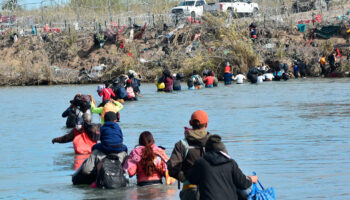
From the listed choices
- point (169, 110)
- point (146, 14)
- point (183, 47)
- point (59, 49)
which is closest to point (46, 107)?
point (169, 110)

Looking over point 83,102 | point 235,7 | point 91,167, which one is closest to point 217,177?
point 91,167

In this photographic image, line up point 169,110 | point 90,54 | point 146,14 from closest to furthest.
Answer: point 169,110 → point 90,54 → point 146,14

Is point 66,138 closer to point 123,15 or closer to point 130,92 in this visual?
point 130,92

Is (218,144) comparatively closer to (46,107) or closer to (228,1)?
(46,107)

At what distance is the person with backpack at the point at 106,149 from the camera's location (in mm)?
11117

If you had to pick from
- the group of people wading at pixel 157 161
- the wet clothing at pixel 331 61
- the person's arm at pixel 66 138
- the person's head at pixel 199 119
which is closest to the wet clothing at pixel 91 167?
the group of people wading at pixel 157 161

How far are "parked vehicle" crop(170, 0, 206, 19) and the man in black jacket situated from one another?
47442 millimetres

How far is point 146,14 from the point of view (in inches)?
2376

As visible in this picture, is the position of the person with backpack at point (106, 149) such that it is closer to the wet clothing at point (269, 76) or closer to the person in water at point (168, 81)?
the person in water at point (168, 81)

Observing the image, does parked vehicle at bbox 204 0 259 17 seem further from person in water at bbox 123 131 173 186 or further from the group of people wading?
person in water at bbox 123 131 173 186

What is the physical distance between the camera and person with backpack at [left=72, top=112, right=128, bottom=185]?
36.5 feet

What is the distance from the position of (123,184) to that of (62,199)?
992 mm

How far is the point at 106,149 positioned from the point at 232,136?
22.2 ft

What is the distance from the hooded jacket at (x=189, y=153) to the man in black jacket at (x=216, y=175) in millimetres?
824
